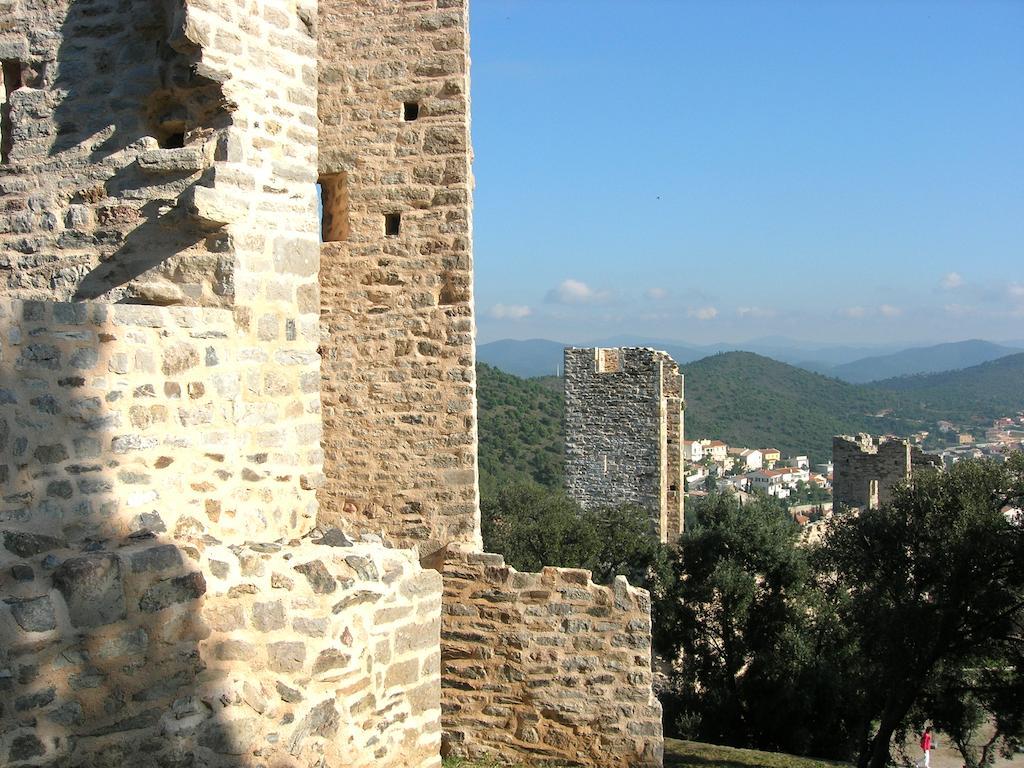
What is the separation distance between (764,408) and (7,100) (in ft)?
312

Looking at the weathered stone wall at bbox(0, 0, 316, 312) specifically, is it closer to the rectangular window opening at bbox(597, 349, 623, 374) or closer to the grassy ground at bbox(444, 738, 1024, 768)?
the grassy ground at bbox(444, 738, 1024, 768)

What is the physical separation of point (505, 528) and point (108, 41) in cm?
2092

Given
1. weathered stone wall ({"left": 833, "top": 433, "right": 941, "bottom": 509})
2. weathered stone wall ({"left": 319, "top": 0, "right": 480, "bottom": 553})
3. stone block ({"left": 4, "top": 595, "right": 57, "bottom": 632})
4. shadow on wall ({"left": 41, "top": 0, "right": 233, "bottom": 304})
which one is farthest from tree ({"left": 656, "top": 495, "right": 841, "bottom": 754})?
stone block ({"left": 4, "top": 595, "right": 57, "bottom": 632})

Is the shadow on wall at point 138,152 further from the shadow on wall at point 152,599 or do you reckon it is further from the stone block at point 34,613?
the stone block at point 34,613

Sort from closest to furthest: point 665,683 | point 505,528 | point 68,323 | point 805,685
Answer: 1. point 68,323
2. point 805,685
3. point 665,683
4. point 505,528

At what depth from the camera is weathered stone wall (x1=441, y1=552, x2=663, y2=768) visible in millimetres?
6422

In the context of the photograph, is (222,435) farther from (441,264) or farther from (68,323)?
(441,264)

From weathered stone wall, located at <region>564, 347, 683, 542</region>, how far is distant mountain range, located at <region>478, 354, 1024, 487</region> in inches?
650

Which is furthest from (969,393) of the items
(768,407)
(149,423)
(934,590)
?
(149,423)

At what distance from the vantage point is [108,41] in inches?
190

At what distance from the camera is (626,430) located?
26.0 metres

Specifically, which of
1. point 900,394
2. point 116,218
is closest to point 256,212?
point 116,218

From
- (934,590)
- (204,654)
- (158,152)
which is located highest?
(158,152)

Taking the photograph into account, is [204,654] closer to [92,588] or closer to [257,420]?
[92,588]
